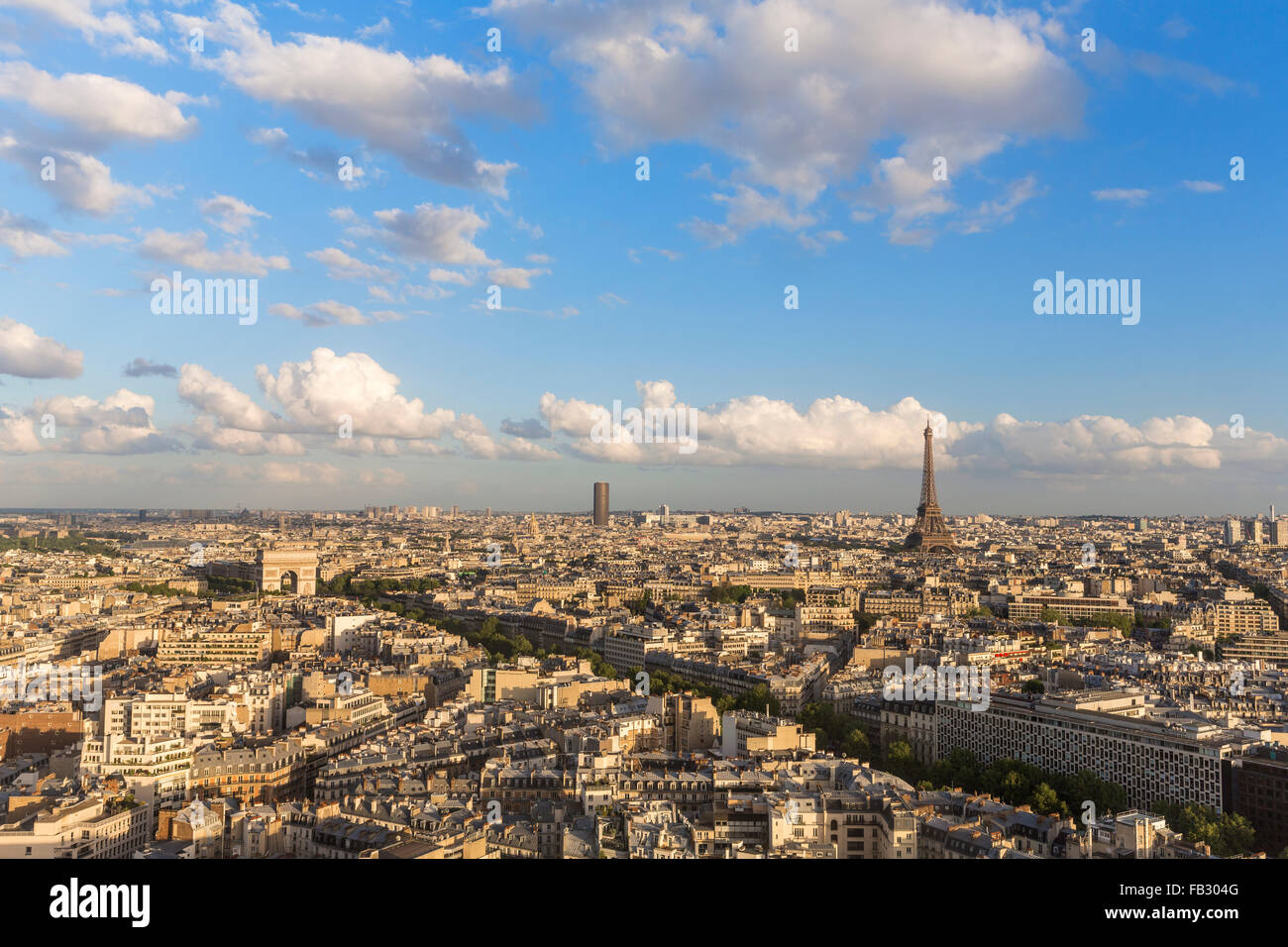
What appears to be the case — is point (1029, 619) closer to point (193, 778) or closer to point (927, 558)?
point (927, 558)

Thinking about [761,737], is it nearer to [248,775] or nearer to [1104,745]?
[1104,745]

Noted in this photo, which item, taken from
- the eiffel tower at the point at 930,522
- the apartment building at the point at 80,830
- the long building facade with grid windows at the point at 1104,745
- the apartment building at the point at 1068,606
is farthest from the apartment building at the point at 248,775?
the eiffel tower at the point at 930,522

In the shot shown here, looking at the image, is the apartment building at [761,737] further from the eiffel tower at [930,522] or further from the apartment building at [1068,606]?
the eiffel tower at [930,522]

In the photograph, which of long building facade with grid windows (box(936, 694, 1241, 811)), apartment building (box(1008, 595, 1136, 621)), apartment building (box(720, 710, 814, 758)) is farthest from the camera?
apartment building (box(1008, 595, 1136, 621))

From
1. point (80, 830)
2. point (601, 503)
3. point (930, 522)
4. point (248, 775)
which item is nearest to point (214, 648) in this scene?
point (248, 775)

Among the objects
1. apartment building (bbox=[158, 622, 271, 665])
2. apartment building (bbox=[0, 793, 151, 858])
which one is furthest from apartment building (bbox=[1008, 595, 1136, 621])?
apartment building (bbox=[0, 793, 151, 858])

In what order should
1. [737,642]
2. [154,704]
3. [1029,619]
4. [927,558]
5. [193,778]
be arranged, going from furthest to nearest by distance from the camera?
1. [927,558]
2. [1029,619]
3. [737,642]
4. [154,704]
5. [193,778]

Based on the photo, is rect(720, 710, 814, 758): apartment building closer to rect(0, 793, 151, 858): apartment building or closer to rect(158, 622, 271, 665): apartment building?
rect(0, 793, 151, 858): apartment building
